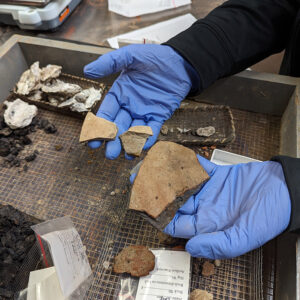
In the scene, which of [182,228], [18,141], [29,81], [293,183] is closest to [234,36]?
[293,183]

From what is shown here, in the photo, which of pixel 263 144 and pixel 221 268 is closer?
pixel 221 268

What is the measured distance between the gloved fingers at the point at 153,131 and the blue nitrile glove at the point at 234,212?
283mm

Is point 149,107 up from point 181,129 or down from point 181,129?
up

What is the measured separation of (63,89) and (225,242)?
1.36 meters

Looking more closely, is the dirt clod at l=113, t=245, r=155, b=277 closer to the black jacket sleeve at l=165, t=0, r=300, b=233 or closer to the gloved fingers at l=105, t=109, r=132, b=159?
the gloved fingers at l=105, t=109, r=132, b=159

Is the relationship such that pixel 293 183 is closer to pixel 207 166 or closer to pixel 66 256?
pixel 207 166

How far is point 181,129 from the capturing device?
1.67 meters

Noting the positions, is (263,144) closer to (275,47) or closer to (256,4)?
(275,47)

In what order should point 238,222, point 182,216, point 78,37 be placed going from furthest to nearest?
1. point 78,37
2. point 182,216
3. point 238,222

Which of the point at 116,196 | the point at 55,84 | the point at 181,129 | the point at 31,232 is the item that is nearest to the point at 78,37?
the point at 55,84

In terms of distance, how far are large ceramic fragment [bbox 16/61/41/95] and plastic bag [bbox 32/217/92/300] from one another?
38.6 inches

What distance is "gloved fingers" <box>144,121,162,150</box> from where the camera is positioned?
1498 mm

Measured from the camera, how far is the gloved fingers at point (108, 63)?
146 cm

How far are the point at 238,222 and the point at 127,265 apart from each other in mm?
532
